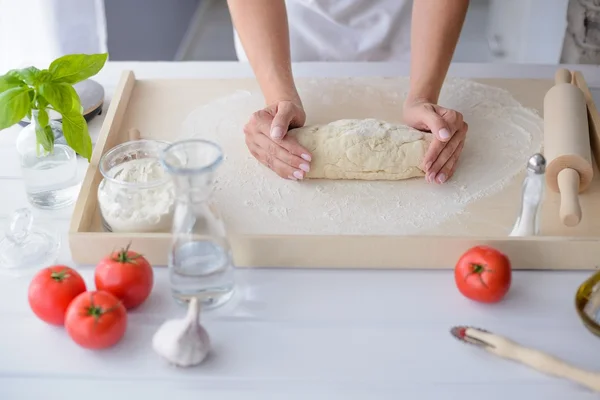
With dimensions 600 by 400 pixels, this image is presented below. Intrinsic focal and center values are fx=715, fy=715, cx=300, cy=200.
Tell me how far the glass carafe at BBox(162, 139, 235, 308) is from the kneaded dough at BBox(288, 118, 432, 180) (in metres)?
0.37

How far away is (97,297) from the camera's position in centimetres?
96

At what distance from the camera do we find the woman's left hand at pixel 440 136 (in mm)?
1329

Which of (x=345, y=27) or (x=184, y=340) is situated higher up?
(x=345, y=27)

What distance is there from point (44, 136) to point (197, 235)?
14.5 inches

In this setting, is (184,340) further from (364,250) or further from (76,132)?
(76,132)

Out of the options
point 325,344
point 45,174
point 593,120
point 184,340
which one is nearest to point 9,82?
point 45,174

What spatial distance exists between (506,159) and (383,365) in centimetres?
61

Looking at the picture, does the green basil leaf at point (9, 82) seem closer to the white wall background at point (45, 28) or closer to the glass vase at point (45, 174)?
the glass vase at point (45, 174)

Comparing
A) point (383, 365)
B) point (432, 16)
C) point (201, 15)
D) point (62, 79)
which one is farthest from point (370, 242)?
point (201, 15)

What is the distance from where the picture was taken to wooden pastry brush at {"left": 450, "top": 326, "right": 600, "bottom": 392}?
0.91 m

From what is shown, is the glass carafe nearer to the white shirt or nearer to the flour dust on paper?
the flour dust on paper

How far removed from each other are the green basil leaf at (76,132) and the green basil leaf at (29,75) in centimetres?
7

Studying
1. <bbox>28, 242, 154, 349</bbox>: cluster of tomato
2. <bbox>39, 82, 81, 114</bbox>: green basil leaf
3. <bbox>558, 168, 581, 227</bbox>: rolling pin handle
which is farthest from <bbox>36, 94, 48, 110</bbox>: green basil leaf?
<bbox>558, 168, 581, 227</bbox>: rolling pin handle

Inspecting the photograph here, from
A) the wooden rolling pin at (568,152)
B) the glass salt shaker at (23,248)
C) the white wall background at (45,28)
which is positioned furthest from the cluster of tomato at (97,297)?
the white wall background at (45,28)
